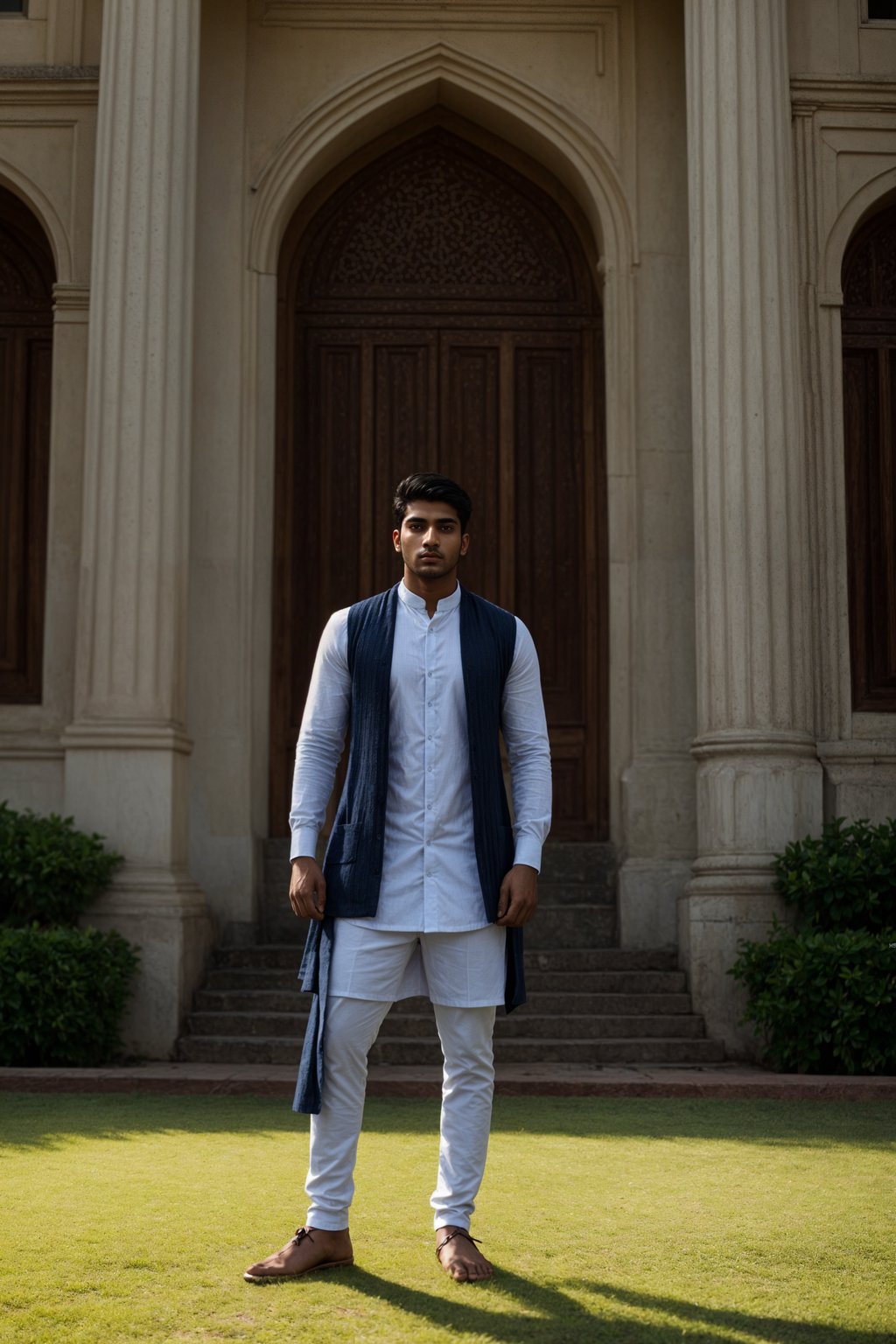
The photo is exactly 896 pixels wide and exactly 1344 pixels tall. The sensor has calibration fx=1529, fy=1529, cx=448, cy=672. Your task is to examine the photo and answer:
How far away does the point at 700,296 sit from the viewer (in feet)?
32.2

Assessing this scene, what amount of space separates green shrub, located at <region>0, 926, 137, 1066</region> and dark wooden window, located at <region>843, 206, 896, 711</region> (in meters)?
5.56

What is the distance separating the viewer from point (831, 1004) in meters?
7.93

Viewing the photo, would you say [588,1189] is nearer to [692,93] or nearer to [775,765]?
[775,765]

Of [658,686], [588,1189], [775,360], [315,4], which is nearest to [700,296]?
[775,360]

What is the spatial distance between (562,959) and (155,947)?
8.27ft

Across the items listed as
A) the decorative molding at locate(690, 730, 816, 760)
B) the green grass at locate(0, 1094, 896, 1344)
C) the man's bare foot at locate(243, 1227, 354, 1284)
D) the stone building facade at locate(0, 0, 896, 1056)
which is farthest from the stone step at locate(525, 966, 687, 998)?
the man's bare foot at locate(243, 1227, 354, 1284)

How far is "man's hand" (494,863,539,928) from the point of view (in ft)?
13.4

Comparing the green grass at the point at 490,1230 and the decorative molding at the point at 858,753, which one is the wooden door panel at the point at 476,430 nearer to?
the decorative molding at the point at 858,753

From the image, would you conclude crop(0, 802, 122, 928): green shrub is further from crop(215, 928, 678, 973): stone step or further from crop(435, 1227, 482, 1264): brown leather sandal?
crop(435, 1227, 482, 1264): brown leather sandal

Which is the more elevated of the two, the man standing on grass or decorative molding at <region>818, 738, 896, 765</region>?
decorative molding at <region>818, 738, 896, 765</region>

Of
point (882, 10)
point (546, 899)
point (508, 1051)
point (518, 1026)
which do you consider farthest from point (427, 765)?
point (882, 10)

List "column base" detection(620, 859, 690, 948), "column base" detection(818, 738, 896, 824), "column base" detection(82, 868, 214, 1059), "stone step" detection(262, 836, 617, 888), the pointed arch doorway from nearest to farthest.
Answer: "column base" detection(82, 868, 214, 1059), "column base" detection(818, 738, 896, 824), "column base" detection(620, 859, 690, 948), "stone step" detection(262, 836, 617, 888), the pointed arch doorway

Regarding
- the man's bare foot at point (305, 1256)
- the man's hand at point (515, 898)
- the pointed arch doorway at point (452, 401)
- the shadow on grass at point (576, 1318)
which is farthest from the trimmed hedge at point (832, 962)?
the man's bare foot at point (305, 1256)

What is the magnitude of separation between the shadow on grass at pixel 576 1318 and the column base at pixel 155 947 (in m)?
5.23
